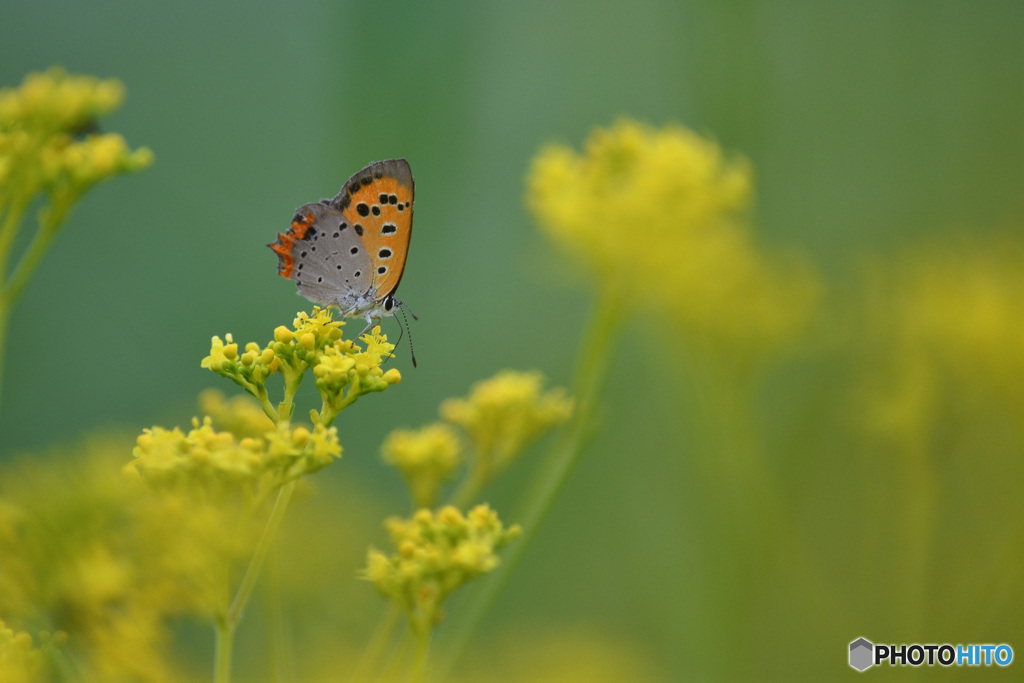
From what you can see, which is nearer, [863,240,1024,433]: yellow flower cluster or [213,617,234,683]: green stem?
[213,617,234,683]: green stem

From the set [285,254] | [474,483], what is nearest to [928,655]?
[474,483]

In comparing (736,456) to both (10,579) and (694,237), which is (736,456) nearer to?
(694,237)

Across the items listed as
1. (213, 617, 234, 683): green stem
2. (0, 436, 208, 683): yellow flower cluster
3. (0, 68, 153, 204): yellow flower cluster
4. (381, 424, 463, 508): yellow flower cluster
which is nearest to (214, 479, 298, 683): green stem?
(213, 617, 234, 683): green stem

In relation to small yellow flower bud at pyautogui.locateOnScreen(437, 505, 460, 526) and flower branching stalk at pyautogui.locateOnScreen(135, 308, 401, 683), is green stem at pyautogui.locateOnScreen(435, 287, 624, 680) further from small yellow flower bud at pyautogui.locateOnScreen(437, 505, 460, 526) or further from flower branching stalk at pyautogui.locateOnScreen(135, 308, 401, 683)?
flower branching stalk at pyautogui.locateOnScreen(135, 308, 401, 683)

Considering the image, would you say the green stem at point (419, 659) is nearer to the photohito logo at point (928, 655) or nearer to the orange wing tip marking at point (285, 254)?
the photohito logo at point (928, 655)

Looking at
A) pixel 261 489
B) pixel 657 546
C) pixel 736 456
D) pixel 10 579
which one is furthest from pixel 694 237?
pixel 10 579
